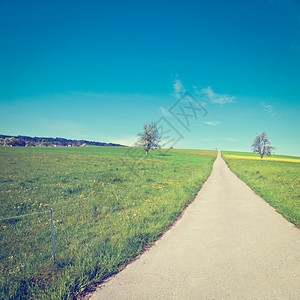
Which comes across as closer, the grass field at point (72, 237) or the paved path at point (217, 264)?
the paved path at point (217, 264)

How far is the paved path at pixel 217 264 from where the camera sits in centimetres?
342

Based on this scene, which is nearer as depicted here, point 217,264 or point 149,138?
point 217,264

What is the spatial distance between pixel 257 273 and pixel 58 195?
34.4 ft

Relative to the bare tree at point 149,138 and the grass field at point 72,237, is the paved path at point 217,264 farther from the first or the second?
the bare tree at point 149,138

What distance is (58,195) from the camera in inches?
407

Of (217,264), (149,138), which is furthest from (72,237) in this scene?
(149,138)

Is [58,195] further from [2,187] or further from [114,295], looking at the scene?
[114,295]

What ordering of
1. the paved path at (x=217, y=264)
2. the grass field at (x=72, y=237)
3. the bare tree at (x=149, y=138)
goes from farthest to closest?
the bare tree at (x=149, y=138) < the grass field at (x=72, y=237) < the paved path at (x=217, y=264)

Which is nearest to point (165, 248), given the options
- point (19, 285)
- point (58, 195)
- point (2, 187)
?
point (19, 285)

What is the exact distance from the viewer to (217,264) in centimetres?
430

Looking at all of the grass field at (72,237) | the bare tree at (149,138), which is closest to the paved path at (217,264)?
the grass field at (72,237)

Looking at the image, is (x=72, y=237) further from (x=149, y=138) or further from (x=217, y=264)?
(x=149, y=138)

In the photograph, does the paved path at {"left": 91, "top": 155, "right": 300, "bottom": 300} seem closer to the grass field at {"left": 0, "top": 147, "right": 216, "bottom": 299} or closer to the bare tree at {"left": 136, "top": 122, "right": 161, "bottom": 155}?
the grass field at {"left": 0, "top": 147, "right": 216, "bottom": 299}

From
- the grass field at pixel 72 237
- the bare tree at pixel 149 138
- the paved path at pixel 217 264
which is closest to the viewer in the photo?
the paved path at pixel 217 264
